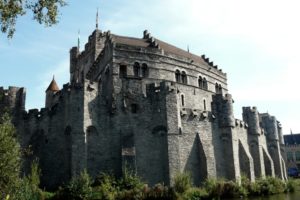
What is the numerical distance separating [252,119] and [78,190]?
85.2 ft

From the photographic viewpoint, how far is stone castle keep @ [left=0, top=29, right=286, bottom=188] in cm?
3177

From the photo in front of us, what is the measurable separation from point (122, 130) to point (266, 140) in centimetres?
2557

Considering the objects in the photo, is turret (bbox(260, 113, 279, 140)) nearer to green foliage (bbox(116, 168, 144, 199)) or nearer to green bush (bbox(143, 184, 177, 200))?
green foliage (bbox(116, 168, 144, 199))

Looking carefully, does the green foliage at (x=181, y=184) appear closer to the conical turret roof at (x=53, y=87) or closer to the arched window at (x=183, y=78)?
the arched window at (x=183, y=78)

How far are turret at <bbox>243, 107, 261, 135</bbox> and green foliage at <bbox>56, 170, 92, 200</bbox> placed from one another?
24481 mm

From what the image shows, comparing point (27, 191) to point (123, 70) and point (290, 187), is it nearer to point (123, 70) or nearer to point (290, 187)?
point (123, 70)

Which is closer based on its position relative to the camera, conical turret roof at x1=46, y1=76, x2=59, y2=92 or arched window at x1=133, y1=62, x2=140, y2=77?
arched window at x1=133, y1=62, x2=140, y2=77

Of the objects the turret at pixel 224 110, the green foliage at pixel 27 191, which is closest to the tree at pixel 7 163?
the green foliage at pixel 27 191

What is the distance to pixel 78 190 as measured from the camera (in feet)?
88.2

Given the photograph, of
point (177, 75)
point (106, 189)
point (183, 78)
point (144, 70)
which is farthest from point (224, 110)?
point (106, 189)

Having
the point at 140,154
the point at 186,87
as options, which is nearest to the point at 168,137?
the point at 140,154

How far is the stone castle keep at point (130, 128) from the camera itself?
31766 millimetres

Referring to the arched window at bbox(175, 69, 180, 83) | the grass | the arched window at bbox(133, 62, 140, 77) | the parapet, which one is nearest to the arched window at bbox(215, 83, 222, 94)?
the arched window at bbox(175, 69, 180, 83)

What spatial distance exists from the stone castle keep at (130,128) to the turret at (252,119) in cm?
370
